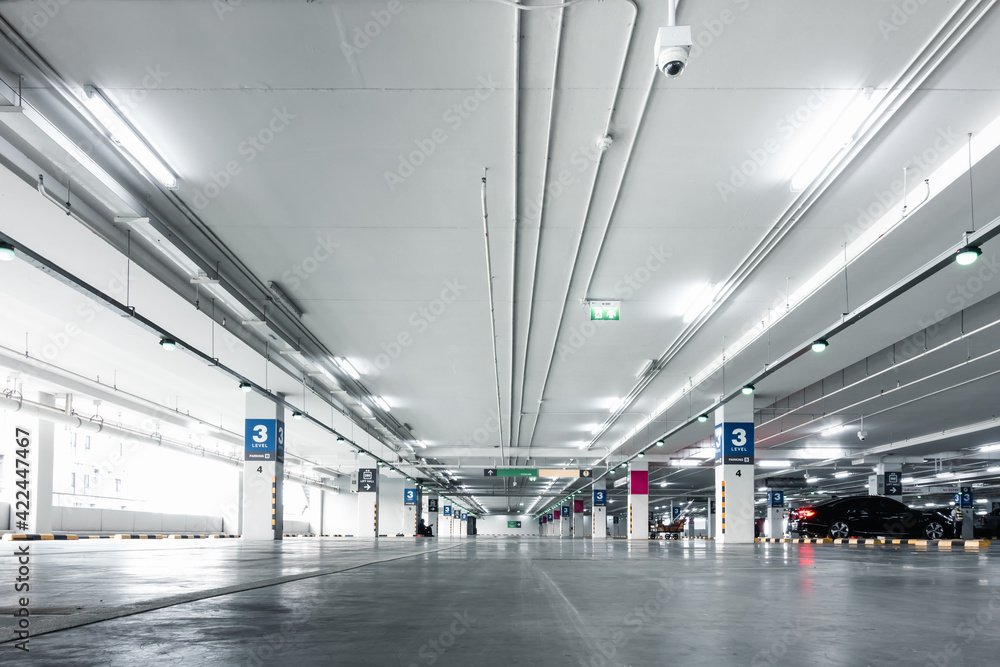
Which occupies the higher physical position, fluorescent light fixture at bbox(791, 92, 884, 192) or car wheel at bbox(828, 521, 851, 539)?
fluorescent light fixture at bbox(791, 92, 884, 192)

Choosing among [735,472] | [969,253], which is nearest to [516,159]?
[969,253]

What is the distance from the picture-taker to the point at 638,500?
36.0m

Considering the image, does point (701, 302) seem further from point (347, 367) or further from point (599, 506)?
point (599, 506)

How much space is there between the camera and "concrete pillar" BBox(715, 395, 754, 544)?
20.8 m

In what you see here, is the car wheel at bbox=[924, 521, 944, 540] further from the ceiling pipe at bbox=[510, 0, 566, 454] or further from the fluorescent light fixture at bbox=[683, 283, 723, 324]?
the fluorescent light fixture at bbox=[683, 283, 723, 324]

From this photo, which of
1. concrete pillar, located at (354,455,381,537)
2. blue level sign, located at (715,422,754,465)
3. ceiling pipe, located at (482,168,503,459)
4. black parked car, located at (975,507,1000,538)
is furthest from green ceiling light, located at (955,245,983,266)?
concrete pillar, located at (354,455,381,537)

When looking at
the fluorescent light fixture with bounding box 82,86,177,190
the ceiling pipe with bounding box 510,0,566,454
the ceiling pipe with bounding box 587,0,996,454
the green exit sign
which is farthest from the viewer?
the green exit sign

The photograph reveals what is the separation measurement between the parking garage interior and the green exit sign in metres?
0.17

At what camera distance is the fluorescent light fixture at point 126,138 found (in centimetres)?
748

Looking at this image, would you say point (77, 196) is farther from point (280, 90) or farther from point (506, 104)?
point (506, 104)

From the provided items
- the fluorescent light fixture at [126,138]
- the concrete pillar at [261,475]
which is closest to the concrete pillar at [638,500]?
the concrete pillar at [261,475]

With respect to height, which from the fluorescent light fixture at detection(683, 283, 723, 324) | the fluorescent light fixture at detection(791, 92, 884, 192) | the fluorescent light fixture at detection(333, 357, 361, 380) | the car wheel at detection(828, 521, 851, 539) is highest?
the fluorescent light fixture at detection(791, 92, 884, 192)

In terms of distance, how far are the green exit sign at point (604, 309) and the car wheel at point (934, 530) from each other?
52.8ft

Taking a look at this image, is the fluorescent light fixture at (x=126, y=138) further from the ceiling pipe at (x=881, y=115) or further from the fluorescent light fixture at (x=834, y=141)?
the fluorescent light fixture at (x=834, y=141)
